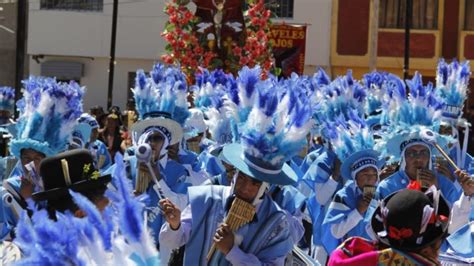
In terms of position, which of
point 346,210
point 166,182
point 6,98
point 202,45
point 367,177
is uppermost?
point 202,45

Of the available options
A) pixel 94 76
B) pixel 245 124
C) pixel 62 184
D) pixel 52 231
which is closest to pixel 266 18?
Answer: pixel 245 124

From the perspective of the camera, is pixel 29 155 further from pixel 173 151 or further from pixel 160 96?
pixel 160 96

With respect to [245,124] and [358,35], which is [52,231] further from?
[358,35]

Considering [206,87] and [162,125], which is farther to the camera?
[206,87]

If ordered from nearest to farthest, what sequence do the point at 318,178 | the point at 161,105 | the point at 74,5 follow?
the point at 161,105 < the point at 318,178 < the point at 74,5

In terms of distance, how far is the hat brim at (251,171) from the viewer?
4781 millimetres

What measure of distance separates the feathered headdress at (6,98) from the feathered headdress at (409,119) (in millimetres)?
5661

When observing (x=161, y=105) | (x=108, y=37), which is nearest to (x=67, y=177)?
(x=161, y=105)

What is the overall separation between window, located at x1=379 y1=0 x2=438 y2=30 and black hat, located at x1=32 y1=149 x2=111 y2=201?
85.6ft

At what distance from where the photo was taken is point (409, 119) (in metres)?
7.56

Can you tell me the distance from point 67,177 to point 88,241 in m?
1.62

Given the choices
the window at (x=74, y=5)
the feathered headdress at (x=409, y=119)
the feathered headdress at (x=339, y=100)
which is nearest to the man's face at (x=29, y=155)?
the feathered headdress at (x=409, y=119)

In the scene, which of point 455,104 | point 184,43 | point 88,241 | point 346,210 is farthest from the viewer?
point 184,43

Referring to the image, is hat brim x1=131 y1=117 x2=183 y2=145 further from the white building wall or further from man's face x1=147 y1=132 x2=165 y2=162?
the white building wall
